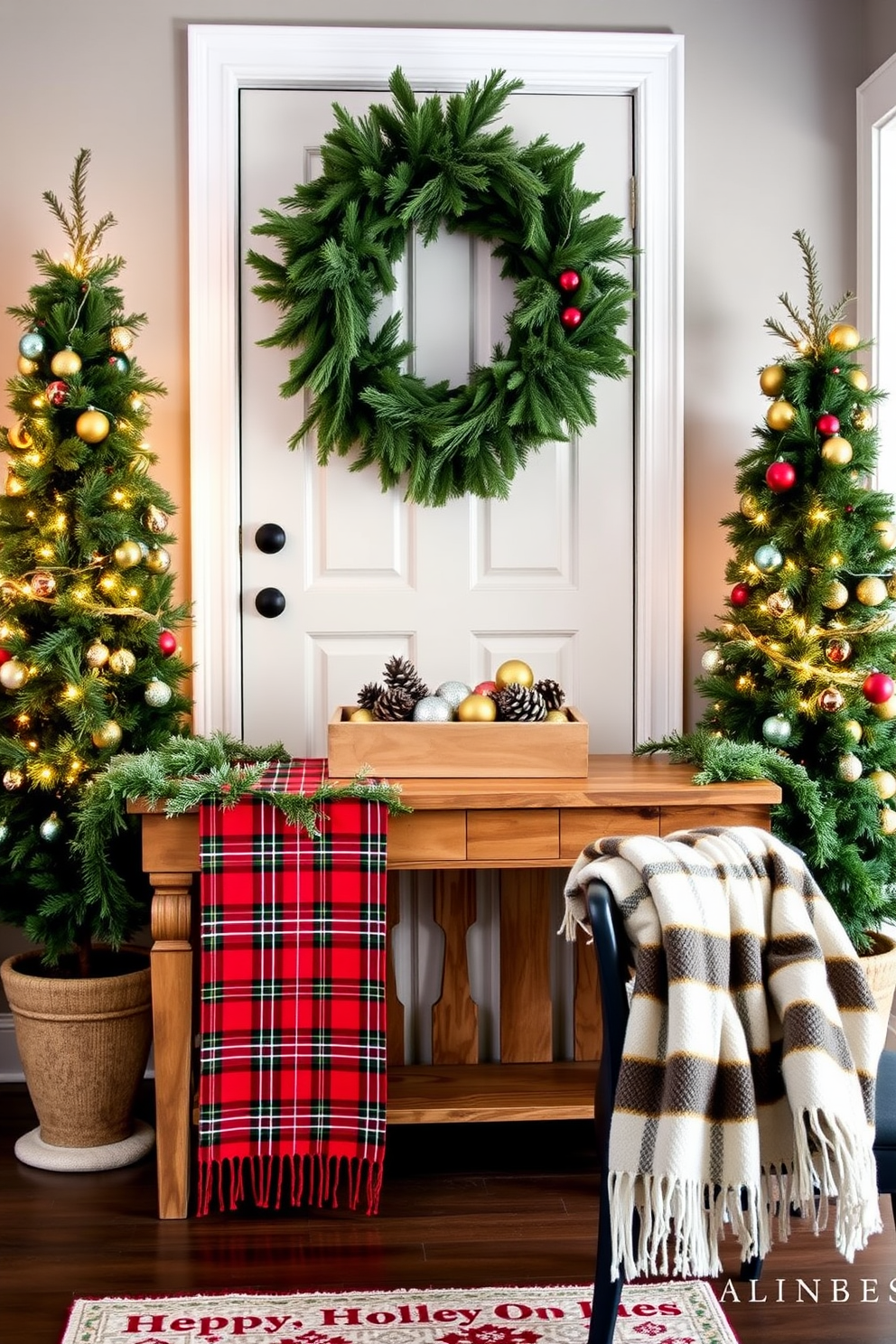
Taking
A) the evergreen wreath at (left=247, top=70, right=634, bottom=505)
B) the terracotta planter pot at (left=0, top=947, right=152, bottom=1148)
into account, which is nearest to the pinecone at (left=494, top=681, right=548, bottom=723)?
the evergreen wreath at (left=247, top=70, right=634, bottom=505)

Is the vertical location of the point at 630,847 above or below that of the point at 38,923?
above

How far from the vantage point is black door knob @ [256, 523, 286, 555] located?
9.43 feet

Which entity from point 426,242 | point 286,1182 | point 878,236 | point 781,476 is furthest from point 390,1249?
point 878,236

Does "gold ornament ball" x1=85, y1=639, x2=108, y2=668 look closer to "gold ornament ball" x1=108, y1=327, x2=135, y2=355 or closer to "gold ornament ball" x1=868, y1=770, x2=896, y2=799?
"gold ornament ball" x1=108, y1=327, x2=135, y2=355

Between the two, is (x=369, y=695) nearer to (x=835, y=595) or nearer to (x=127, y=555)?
(x=127, y=555)

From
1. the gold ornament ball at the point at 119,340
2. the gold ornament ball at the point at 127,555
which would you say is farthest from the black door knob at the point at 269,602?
the gold ornament ball at the point at 119,340

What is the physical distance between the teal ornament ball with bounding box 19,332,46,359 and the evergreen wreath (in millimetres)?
517

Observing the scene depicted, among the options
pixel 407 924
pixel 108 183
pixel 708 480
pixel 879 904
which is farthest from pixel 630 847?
pixel 108 183

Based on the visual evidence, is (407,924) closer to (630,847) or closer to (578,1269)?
(578,1269)

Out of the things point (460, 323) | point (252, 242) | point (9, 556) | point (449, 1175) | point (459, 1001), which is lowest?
point (449, 1175)

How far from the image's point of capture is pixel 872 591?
2.48m

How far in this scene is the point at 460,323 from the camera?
290 cm

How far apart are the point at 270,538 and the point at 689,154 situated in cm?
135

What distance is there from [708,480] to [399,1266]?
1853 mm
